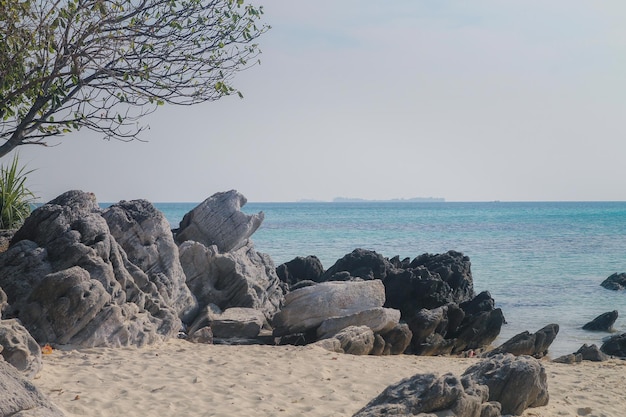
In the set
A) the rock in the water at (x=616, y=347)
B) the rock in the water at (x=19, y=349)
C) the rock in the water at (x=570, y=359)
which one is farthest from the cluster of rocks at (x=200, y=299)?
the rock in the water at (x=616, y=347)

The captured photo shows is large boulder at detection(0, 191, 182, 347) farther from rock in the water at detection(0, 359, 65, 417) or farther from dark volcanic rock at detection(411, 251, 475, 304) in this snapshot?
dark volcanic rock at detection(411, 251, 475, 304)

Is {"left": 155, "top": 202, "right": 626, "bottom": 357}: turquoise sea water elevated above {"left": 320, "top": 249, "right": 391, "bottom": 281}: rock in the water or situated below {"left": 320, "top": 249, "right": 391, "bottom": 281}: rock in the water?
below

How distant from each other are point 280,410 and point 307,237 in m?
53.0

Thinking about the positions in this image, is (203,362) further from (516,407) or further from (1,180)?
(1,180)

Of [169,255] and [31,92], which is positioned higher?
[31,92]

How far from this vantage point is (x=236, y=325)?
16.3 meters

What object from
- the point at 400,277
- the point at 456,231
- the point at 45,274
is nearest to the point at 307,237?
the point at 456,231

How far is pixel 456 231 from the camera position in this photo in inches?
2943

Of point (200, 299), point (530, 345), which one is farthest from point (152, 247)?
point (530, 345)

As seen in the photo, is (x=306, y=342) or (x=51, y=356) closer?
(x=51, y=356)

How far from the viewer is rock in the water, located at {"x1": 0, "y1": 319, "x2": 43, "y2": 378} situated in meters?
10.1

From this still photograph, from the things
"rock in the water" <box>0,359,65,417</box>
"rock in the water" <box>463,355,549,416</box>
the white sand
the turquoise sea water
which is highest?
"rock in the water" <box>0,359,65,417</box>

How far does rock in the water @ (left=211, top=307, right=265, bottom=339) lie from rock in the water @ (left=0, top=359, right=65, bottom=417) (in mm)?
8867

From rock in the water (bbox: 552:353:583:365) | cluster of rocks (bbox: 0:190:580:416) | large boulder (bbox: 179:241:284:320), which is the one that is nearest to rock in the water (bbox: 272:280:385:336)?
cluster of rocks (bbox: 0:190:580:416)
